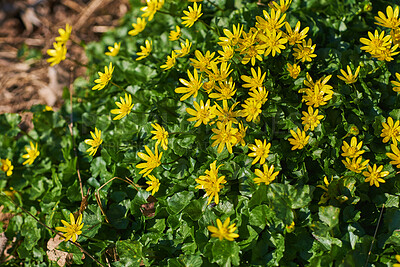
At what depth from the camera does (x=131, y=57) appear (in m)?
3.23

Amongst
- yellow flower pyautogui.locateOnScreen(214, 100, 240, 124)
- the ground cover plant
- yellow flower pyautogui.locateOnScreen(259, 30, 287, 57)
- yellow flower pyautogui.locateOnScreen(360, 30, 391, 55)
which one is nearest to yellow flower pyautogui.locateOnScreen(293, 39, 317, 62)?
the ground cover plant

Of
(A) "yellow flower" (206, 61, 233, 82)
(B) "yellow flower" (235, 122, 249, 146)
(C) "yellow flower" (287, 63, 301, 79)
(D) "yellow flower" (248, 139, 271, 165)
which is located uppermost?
(C) "yellow flower" (287, 63, 301, 79)

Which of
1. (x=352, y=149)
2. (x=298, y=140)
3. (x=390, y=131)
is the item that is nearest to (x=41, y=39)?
(x=298, y=140)

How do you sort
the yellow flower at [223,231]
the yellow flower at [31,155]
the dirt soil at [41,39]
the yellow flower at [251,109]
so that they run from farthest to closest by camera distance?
the dirt soil at [41,39] → the yellow flower at [31,155] → the yellow flower at [251,109] → the yellow flower at [223,231]

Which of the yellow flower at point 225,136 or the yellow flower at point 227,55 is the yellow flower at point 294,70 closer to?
the yellow flower at point 227,55

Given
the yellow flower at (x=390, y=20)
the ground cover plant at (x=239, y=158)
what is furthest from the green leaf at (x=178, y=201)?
the yellow flower at (x=390, y=20)

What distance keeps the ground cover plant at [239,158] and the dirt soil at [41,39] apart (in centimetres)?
101

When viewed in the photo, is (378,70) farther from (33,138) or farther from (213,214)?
(33,138)

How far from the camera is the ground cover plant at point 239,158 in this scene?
2.03m

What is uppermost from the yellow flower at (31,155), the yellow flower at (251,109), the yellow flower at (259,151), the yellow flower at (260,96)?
the yellow flower at (260,96)

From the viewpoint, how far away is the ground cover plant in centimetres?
203

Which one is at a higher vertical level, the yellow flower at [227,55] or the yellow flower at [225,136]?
the yellow flower at [227,55]

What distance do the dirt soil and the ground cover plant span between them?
1010 mm

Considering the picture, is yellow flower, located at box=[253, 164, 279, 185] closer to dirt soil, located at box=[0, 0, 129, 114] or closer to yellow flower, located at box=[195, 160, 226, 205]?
yellow flower, located at box=[195, 160, 226, 205]
